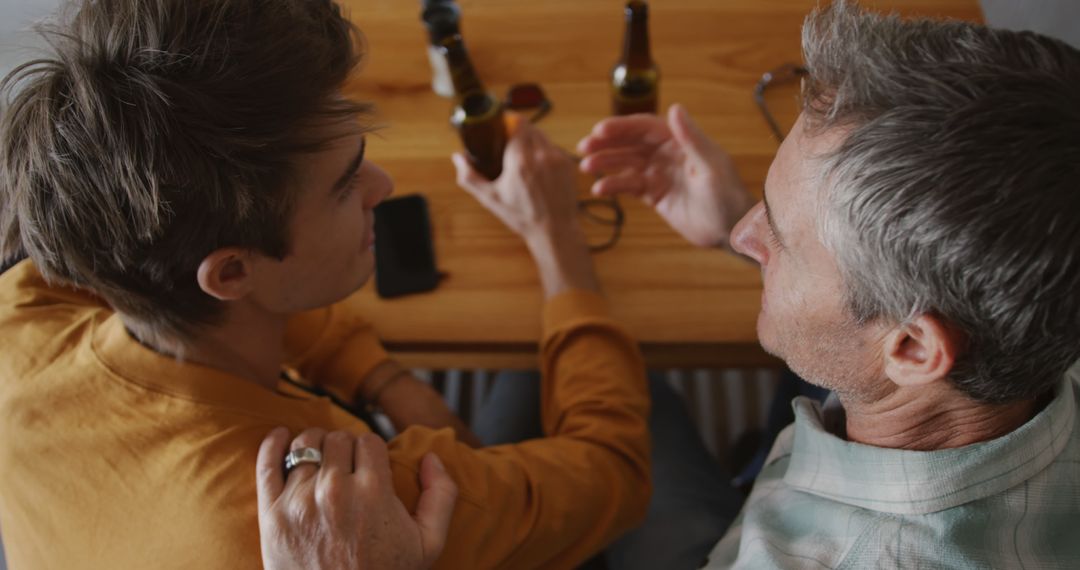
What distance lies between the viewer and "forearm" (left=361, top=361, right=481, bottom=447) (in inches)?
45.4

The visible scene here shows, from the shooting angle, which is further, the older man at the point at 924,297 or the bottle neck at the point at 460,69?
the bottle neck at the point at 460,69

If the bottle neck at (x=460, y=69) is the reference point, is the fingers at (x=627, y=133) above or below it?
below

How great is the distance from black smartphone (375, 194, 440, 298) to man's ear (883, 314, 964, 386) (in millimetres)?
640

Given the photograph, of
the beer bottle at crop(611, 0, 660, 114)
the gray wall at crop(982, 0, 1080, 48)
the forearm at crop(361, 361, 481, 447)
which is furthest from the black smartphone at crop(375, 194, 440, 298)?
the gray wall at crop(982, 0, 1080, 48)

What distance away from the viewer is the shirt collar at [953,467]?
0.70 m

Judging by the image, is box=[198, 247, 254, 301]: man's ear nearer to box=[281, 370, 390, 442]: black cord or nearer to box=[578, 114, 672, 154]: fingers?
box=[281, 370, 390, 442]: black cord

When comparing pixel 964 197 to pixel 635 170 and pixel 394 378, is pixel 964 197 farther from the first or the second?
pixel 394 378

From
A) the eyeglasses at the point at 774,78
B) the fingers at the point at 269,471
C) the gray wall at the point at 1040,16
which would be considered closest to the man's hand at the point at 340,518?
the fingers at the point at 269,471

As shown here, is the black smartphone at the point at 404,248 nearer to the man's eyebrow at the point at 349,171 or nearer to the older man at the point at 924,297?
the man's eyebrow at the point at 349,171

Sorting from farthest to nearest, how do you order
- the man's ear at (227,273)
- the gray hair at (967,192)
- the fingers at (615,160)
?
the fingers at (615,160), the man's ear at (227,273), the gray hair at (967,192)

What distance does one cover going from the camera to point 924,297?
62 cm

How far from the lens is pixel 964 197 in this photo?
1.84 ft

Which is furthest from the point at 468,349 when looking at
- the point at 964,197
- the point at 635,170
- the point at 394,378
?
the point at 964,197

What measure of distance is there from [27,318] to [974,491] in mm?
1087
